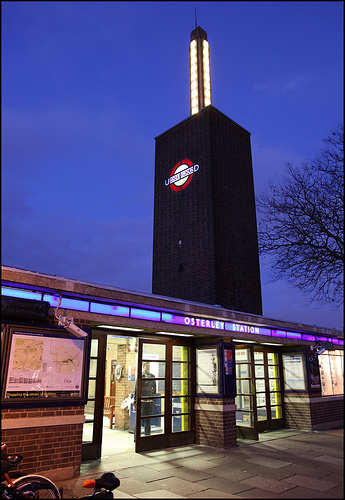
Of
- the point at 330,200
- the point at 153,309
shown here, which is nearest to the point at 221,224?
the point at 330,200

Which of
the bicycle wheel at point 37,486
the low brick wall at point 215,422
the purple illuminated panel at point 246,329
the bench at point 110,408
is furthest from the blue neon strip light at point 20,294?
the bench at point 110,408

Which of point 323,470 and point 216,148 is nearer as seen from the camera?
point 323,470

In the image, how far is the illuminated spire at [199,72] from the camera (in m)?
20.0

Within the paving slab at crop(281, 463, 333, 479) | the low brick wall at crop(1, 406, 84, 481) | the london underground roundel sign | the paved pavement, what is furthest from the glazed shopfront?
the london underground roundel sign

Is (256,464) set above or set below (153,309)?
below

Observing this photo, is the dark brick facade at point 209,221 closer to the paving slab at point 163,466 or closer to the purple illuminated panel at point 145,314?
the purple illuminated panel at point 145,314

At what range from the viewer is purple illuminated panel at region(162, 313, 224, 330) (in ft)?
29.6

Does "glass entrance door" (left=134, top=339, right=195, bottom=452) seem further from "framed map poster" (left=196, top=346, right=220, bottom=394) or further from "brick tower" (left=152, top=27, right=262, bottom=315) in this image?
"brick tower" (left=152, top=27, right=262, bottom=315)

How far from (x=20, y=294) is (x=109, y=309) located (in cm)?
187

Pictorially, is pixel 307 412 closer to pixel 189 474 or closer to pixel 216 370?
pixel 216 370

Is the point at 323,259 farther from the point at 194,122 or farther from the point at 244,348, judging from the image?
the point at 194,122

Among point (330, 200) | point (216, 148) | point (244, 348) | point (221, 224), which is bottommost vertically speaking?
point (244, 348)

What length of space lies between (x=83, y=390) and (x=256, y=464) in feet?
12.8

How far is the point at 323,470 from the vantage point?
297 inches
